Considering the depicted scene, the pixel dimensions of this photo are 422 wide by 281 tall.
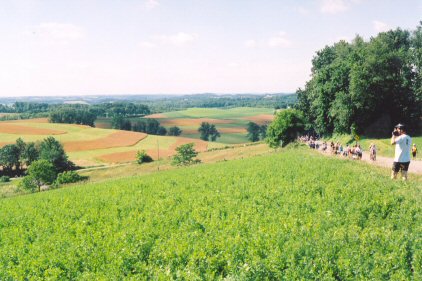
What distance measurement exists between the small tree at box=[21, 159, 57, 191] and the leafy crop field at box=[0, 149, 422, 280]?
48922 mm

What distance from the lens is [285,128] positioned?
6488 cm

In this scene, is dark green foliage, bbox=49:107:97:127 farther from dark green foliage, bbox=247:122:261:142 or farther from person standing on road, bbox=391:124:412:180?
person standing on road, bbox=391:124:412:180

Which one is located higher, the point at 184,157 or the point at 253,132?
the point at 184,157

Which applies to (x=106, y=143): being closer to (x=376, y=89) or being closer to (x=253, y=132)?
(x=253, y=132)

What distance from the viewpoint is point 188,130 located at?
163m

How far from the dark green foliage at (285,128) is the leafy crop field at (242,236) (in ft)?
157

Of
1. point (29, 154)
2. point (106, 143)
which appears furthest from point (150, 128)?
point (29, 154)

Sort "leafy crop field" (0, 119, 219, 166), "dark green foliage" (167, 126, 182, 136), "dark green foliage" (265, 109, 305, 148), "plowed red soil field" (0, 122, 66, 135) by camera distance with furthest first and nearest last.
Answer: "dark green foliage" (167, 126, 182, 136) < "plowed red soil field" (0, 122, 66, 135) < "leafy crop field" (0, 119, 219, 166) < "dark green foliage" (265, 109, 305, 148)

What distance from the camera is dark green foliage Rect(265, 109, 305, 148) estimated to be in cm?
6512

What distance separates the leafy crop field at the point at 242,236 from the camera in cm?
759

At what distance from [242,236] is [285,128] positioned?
56.7 metres

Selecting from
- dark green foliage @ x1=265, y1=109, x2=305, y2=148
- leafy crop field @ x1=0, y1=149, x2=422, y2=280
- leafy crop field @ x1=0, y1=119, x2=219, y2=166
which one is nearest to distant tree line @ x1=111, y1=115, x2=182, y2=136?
leafy crop field @ x1=0, y1=119, x2=219, y2=166

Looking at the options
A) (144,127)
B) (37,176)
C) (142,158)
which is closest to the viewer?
(37,176)

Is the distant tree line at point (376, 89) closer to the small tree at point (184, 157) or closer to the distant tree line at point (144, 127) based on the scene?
the small tree at point (184, 157)
